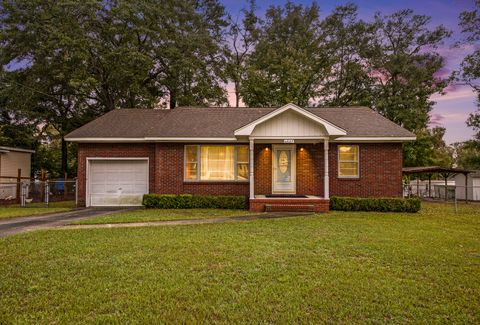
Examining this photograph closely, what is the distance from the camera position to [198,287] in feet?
13.3

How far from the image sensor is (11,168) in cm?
1850

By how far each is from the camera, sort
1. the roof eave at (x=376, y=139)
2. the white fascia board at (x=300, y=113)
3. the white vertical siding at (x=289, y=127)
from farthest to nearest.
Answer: the roof eave at (x=376, y=139) → the white vertical siding at (x=289, y=127) → the white fascia board at (x=300, y=113)

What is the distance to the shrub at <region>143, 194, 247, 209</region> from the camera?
12750mm

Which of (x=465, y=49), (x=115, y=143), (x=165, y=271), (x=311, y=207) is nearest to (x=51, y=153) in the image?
(x=115, y=143)

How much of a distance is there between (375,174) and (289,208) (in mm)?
5174

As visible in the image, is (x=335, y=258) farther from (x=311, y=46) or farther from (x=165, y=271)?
(x=311, y=46)

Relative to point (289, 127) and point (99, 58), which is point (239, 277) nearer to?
point (289, 127)

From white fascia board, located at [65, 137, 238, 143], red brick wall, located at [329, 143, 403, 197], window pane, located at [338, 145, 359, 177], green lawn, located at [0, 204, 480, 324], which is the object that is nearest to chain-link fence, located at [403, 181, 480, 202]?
red brick wall, located at [329, 143, 403, 197]

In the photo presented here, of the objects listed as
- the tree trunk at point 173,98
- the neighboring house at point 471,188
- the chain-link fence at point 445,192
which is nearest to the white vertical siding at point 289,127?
the chain-link fence at point 445,192

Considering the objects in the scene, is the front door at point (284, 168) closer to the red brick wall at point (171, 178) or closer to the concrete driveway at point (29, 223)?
the red brick wall at point (171, 178)

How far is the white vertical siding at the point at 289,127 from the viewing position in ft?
40.0

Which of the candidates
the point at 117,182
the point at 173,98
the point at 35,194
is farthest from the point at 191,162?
the point at 173,98

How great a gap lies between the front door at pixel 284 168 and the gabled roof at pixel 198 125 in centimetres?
209

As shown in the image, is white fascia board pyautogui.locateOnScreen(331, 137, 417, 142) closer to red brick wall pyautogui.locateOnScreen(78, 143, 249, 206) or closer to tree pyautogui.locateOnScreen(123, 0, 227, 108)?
red brick wall pyautogui.locateOnScreen(78, 143, 249, 206)
